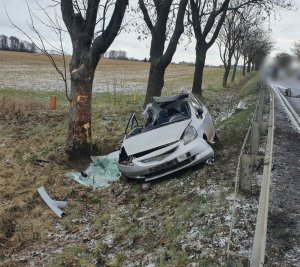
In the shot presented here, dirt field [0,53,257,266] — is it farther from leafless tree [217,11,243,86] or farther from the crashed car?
leafless tree [217,11,243,86]

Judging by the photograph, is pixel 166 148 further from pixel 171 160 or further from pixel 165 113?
pixel 165 113

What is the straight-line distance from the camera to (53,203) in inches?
292

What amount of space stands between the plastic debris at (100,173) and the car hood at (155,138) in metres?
0.97

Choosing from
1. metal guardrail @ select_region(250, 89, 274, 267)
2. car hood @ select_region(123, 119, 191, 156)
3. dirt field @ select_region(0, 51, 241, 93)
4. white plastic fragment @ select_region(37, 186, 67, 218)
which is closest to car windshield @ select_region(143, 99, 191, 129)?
car hood @ select_region(123, 119, 191, 156)

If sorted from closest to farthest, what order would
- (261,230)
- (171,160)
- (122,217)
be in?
(261,230), (122,217), (171,160)

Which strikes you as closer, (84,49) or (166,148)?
(166,148)

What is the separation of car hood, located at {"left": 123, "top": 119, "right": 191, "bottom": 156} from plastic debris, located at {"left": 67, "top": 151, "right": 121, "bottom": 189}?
965 mm

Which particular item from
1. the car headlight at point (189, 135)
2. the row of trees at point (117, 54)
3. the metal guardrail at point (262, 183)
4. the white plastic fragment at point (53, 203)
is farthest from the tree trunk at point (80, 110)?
the row of trees at point (117, 54)

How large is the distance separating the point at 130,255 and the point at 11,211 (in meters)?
2.80

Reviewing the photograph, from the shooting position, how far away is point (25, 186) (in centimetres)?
834

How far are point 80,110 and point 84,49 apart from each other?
140 cm

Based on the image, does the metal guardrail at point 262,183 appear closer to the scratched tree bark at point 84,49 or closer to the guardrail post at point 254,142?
the guardrail post at point 254,142

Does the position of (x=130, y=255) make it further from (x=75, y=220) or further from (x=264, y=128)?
(x=264, y=128)

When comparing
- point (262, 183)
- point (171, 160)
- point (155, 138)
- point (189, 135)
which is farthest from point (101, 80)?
point (262, 183)
